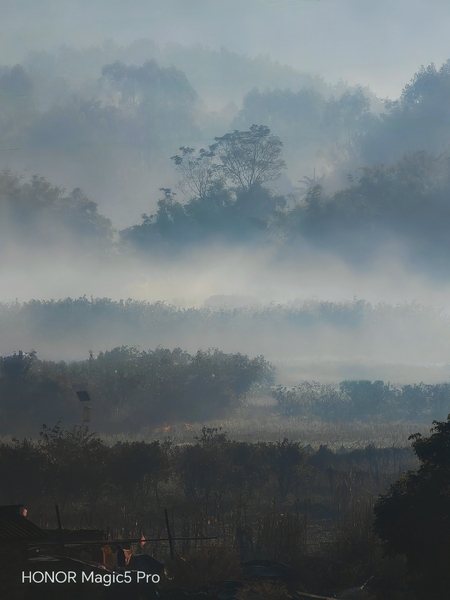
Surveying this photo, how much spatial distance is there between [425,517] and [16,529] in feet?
53.7

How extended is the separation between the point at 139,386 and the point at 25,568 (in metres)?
85.0

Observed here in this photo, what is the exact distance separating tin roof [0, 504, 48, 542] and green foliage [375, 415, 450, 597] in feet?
47.0

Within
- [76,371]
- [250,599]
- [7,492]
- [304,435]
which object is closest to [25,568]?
[250,599]

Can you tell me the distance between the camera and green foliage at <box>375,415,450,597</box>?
29156mm

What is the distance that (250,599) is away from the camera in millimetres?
33844

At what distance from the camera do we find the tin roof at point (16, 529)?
27.1 metres

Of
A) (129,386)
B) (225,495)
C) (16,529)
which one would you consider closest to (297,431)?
(129,386)

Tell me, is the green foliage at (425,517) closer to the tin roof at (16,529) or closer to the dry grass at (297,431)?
the tin roof at (16,529)

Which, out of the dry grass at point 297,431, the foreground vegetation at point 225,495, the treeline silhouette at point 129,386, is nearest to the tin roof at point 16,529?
the foreground vegetation at point 225,495

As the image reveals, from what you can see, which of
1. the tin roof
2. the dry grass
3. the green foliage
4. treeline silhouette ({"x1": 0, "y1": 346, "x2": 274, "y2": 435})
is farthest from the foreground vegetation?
treeline silhouette ({"x1": 0, "y1": 346, "x2": 274, "y2": 435})

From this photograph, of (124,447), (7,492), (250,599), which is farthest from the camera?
(124,447)

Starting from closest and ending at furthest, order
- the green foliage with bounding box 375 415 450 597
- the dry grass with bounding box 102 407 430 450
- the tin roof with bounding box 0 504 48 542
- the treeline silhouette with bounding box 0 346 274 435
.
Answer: the tin roof with bounding box 0 504 48 542, the green foliage with bounding box 375 415 450 597, the dry grass with bounding box 102 407 430 450, the treeline silhouette with bounding box 0 346 274 435

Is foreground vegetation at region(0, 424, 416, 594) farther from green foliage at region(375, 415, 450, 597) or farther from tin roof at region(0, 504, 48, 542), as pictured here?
tin roof at region(0, 504, 48, 542)

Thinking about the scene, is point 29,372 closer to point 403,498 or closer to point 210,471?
point 210,471
